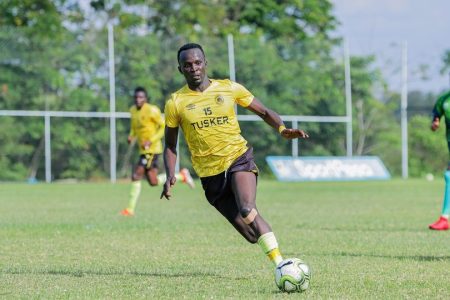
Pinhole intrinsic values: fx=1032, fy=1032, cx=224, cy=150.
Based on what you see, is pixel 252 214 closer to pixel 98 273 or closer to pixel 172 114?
pixel 172 114

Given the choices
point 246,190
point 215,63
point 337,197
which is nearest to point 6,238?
point 246,190

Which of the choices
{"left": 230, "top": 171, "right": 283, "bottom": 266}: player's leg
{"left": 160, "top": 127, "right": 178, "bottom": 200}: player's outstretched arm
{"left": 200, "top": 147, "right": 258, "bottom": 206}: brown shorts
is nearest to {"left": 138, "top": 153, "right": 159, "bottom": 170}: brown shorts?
{"left": 160, "top": 127, "right": 178, "bottom": 200}: player's outstretched arm

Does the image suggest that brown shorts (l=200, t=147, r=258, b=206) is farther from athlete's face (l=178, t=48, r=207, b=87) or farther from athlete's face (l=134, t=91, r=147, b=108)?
athlete's face (l=134, t=91, r=147, b=108)

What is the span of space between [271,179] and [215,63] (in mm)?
4948

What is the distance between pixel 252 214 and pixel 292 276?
2.60 ft

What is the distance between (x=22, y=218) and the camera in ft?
57.1

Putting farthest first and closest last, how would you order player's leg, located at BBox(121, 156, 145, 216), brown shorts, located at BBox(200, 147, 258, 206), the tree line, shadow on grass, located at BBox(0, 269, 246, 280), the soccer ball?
the tree line < player's leg, located at BBox(121, 156, 145, 216) < shadow on grass, located at BBox(0, 269, 246, 280) < brown shorts, located at BBox(200, 147, 258, 206) < the soccer ball

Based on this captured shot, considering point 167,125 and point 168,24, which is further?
point 168,24

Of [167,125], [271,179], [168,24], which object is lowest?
[271,179]

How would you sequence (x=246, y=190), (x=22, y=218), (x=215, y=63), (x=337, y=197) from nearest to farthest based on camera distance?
(x=246, y=190) < (x=22, y=218) < (x=337, y=197) < (x=215, y=63)

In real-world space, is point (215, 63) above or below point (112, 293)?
above

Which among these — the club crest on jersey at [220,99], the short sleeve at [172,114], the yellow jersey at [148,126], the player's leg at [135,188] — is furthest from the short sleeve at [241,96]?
the yellow jersey at [148,126]

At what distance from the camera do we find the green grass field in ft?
26.5

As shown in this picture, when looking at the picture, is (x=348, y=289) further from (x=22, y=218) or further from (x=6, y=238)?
(x=22, y=218)
